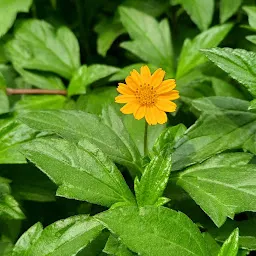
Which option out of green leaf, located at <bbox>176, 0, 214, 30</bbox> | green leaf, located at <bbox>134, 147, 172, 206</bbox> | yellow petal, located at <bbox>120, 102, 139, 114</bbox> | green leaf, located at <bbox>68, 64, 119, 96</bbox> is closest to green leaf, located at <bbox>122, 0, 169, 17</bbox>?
green leaf, located at <bbox>176, 0, 214, 30</bbox>

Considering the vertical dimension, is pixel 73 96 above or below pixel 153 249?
below

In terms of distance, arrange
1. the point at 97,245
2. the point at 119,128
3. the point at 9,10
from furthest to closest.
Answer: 1. the point at 9,10
2. the point at 119,128
3. the point at 97,245

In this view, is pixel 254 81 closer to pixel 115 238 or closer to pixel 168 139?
pixel 168 139

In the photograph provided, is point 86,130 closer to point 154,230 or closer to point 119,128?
point 119,128

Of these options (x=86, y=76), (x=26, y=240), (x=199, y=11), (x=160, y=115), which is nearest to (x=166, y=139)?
(x=160, y=115)

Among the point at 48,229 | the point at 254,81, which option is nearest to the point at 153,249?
the point at 48,229

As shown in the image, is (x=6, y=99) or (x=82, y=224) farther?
(x=6, y=99)

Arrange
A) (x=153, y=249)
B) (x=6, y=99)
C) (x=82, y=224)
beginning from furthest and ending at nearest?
(x=6, y=99), (x=82, y=224), (x=153, y=249)

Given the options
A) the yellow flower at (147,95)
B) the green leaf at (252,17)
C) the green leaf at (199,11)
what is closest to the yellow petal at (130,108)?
the yellow flower at (147,95)
